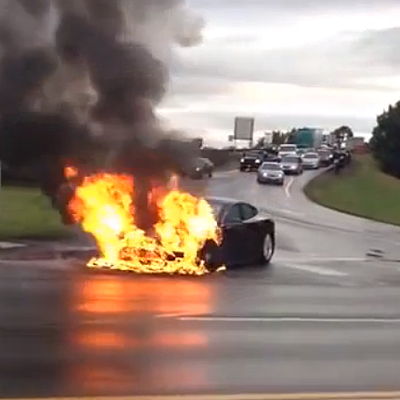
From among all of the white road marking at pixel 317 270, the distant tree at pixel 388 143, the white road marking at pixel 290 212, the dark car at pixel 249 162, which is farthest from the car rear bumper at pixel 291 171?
the white road marking at pixel 317 270

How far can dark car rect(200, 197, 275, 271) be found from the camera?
22.1 m

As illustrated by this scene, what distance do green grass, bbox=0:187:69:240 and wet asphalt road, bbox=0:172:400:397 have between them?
6.88m

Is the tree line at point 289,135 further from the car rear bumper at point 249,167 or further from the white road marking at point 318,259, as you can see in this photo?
the white road marking at point 318,259

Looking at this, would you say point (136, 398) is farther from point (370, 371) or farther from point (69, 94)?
point (69, 94)

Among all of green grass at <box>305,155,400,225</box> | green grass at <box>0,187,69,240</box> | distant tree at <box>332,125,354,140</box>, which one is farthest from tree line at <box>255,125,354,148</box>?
green grass at <box>0,187,69,240</box>

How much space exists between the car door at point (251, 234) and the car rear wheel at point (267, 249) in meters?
0.26

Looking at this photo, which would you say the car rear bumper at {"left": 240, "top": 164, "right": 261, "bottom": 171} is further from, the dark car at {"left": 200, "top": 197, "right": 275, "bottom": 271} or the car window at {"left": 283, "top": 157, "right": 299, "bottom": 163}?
→ the dark car at {"left": 200, "top": 197, "right": 275, "bottom": 271}

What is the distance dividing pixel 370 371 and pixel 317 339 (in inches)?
84.3

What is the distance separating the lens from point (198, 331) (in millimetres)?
13047

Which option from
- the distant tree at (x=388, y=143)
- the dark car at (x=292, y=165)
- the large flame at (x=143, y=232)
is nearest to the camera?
the large flame at (x=143, y=232)

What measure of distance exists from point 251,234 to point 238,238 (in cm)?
60

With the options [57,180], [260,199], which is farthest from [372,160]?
[57,180]

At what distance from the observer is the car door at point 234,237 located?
2262cm

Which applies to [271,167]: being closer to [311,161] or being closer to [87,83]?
[311,161]
